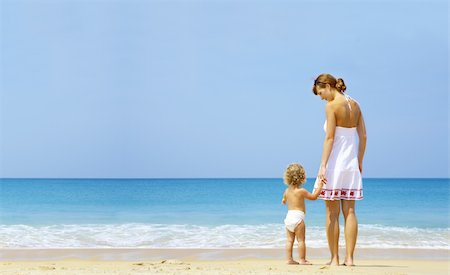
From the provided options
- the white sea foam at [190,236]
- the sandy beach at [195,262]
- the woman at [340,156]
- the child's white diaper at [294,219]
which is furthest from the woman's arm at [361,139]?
the white sea foam at [190,236]

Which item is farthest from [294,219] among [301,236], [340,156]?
[340,156]

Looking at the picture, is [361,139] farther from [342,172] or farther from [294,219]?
[294,219]

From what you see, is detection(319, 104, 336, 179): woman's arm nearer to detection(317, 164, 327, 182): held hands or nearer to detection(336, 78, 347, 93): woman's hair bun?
detection(317, 164, 327, 182): held hands

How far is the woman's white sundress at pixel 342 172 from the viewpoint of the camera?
577 cm

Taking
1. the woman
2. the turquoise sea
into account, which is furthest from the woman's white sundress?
the turquoise sea

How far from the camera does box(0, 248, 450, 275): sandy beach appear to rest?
230 inches

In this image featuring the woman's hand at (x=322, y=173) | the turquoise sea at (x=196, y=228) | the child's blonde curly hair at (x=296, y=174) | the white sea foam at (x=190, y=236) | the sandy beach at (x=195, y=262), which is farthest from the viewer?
the turquoise sea at (x=196, y=228)

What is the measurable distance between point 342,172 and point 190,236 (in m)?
6.69

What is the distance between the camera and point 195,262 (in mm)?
7336

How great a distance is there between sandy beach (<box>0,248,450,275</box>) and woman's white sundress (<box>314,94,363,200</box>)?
0.65 metres

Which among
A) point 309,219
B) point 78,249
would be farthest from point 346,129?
point 309,219

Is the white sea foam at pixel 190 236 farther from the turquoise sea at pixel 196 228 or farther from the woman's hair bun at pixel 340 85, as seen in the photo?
the woman's hair bun at pixel 340 85

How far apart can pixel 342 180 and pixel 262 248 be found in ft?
13.2

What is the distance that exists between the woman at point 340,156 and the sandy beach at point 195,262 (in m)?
0.51
